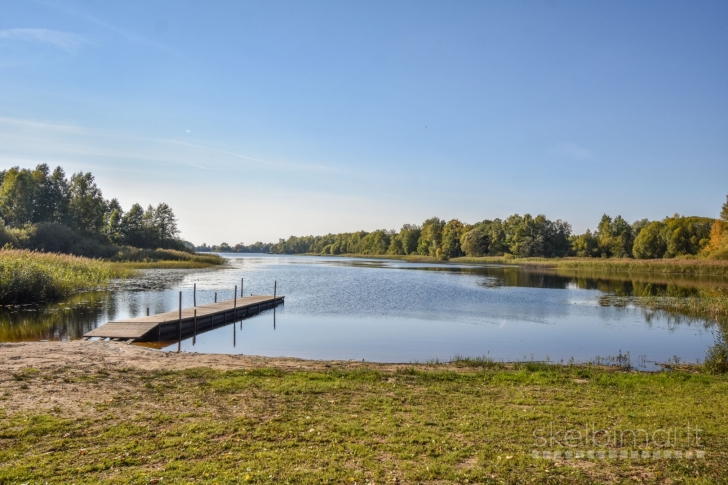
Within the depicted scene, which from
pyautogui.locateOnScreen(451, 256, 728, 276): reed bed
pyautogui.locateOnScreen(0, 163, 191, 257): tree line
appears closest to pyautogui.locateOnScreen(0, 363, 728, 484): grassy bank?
pyautogui.locateOnScreen(0, 163, 191, 257): tree line

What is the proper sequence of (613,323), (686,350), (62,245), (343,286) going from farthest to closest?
(62,245) → (343,286) → (613,323) → (686,350)

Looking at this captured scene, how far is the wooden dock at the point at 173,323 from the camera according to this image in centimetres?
1767

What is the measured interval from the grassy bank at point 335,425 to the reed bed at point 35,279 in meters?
17.9

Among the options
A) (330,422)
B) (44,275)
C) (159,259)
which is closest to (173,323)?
(44,275)

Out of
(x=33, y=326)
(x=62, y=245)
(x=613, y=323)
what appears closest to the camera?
(x=33, y=326)

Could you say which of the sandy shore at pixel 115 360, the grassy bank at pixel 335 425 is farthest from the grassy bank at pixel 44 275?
the grassy bank at pixel 335 425

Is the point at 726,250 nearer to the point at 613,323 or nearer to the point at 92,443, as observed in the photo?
the point at 613,323

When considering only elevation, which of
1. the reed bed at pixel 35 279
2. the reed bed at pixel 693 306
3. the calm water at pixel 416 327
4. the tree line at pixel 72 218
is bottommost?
the calm water at pixel 416 327

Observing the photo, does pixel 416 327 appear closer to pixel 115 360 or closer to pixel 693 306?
pixel 115 360

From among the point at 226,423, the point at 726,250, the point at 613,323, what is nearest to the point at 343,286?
the point at 613,323

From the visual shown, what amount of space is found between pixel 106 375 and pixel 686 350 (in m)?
19.1

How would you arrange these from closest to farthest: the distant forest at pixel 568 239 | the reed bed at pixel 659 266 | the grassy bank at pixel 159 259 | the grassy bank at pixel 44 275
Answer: the grassy bank at pixel 44 275 → the reed bed at pixel 659 266 → the grassy bank at pixel 159 259 → the distant forest at pixel 568 239

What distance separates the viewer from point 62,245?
57.6 meters

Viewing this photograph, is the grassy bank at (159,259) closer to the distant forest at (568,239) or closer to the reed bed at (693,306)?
the reed bed at (693,306)
